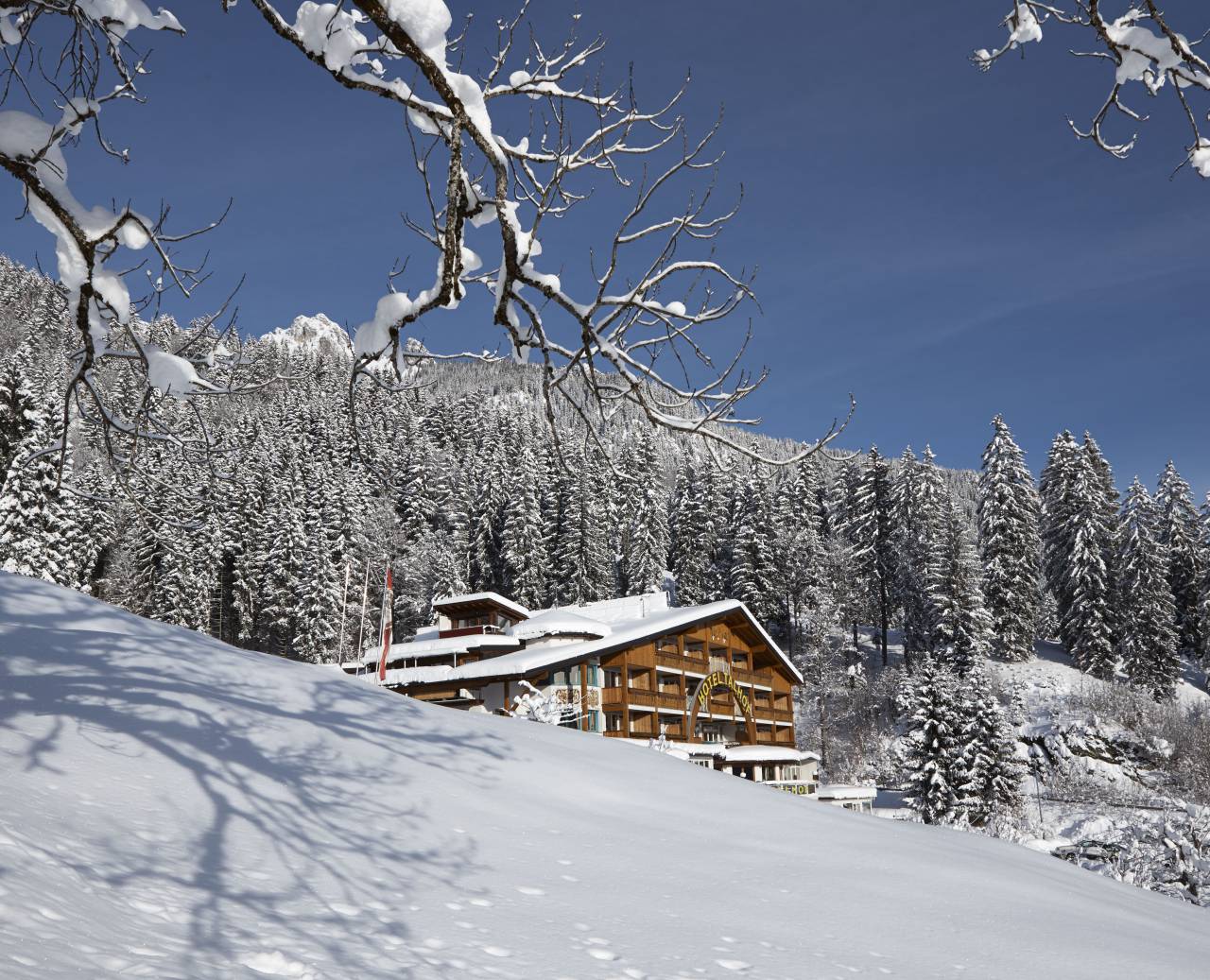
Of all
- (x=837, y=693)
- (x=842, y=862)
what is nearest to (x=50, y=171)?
(x=842, y=862)

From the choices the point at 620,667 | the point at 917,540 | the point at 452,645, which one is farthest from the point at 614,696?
the point at 917,540

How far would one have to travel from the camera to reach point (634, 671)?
120ft

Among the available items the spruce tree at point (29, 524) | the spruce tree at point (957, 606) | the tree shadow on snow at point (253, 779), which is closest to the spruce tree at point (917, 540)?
the spruce tree at point (957, 606)

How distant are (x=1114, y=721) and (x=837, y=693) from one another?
1656cm

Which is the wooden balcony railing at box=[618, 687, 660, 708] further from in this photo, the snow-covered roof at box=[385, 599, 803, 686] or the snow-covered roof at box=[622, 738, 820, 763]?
the snow-covered roof at box=[385, 599, 803, 686]

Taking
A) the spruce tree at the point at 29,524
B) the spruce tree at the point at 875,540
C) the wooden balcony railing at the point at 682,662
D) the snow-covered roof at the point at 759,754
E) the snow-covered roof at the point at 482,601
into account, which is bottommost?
the snow-covered roof at the point at 759,754

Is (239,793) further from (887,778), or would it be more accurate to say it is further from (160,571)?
(160,571)

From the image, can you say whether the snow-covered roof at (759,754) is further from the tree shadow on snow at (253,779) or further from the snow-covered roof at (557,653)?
the tree shadow on snow at (253,779)

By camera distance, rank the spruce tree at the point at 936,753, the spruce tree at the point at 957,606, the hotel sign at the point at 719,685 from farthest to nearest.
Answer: the spruce tree at the point at 957,606
the hotel sign at the point at 719,685
the spruce tree at the point at 936,753

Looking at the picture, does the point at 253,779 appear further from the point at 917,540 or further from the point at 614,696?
the point at 917,540

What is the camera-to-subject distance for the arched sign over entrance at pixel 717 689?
39750 millimetres

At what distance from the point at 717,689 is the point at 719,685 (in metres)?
0.86

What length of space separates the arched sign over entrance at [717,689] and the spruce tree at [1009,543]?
1988 cm

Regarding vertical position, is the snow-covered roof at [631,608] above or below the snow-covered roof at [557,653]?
above
